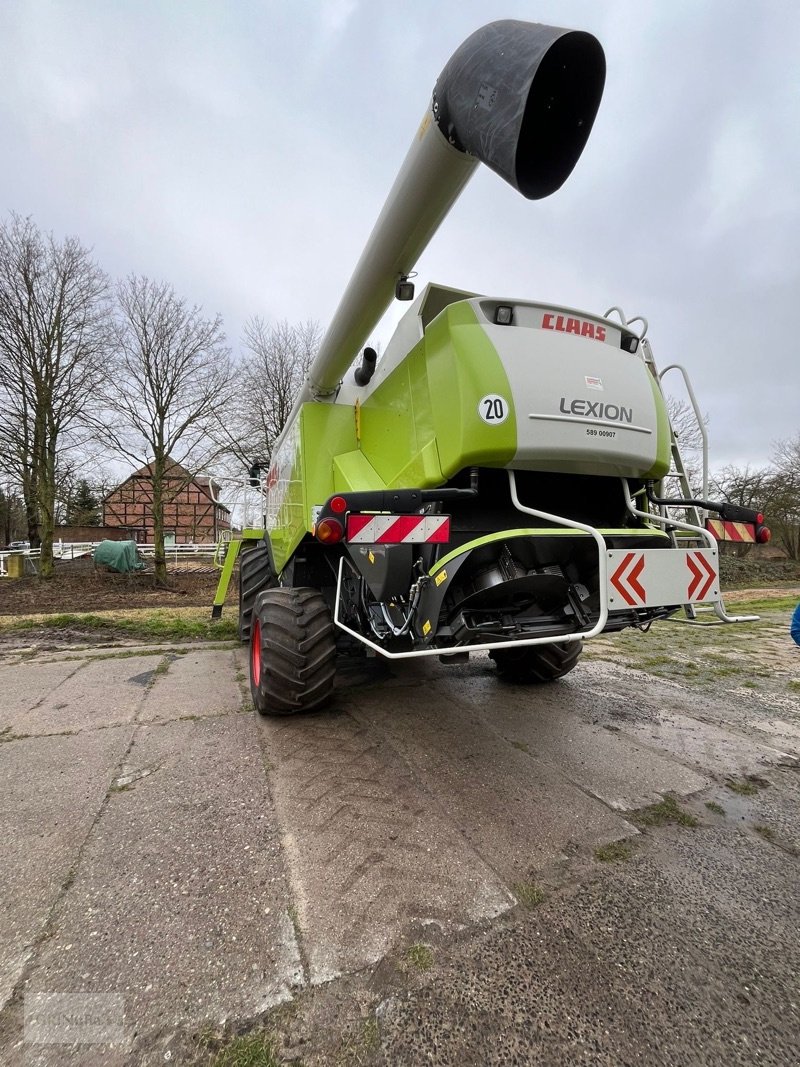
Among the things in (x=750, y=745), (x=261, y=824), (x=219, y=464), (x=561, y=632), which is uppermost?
(x=219, y=464)

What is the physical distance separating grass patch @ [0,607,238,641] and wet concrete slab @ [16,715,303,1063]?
4526 mm

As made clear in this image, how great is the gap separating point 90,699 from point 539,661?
3.87 m

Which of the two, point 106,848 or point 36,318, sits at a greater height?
point 36,318

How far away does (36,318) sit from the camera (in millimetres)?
14539

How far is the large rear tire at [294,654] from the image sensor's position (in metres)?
3.33

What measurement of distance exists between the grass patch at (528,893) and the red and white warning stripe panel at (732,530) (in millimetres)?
2315

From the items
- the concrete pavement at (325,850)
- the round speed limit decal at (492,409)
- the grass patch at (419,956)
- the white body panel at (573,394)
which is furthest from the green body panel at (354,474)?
the grass patch at (419,956)

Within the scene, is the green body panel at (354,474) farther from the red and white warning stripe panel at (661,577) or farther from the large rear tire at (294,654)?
the red and white warning stripe panel at (661,577)

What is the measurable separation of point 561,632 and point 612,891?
1122 millimetres

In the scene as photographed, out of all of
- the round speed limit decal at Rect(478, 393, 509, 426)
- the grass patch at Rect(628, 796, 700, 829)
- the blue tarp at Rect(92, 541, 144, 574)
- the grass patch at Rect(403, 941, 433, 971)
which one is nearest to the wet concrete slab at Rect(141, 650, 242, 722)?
the grass patch at Rect(403, 941, 433, 971)

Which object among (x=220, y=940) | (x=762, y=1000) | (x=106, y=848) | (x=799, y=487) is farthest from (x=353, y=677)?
(x=799, y=487)

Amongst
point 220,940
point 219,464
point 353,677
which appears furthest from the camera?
point 219,464

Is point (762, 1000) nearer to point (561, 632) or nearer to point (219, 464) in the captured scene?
point (561, 632)

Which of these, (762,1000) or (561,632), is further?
(561,632)
